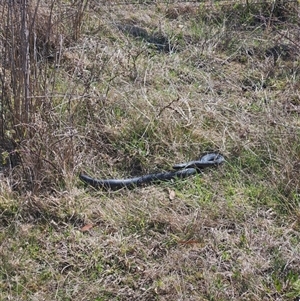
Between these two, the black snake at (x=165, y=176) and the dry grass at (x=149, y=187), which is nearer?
the dry grass at (x=149, y=187)

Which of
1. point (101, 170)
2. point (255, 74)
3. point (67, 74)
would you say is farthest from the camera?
point (255, 74)

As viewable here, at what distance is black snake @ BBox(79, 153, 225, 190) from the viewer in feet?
11.5

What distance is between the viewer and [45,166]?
3.35 meters

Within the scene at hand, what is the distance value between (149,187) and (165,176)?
14 cm

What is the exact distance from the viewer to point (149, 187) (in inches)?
140

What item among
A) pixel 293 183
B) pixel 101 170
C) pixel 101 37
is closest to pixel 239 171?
pixel 293 183

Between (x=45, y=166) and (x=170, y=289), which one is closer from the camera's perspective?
(x=170, y=289)

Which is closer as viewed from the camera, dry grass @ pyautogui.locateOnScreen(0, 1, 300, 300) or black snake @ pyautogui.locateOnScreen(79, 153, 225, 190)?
dry grass @ pyautogui.locateOnScreen(0, 1, 300, 300)

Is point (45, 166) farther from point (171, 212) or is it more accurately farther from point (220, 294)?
point (220, 294)

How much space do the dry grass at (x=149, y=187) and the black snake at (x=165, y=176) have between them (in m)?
0.05

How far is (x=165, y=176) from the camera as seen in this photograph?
11.9 ft

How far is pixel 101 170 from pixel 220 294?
3.91 feet

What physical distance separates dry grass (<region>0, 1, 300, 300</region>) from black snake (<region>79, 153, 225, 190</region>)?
51 mm

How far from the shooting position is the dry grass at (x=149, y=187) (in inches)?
115
